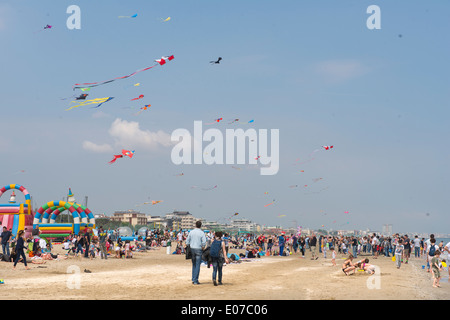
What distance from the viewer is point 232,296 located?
10648 mm

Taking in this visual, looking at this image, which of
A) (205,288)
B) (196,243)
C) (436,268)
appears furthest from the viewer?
(436,268)

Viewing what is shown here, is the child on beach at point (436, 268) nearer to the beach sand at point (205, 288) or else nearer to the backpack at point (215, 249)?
the beach sand at point (205, 288)

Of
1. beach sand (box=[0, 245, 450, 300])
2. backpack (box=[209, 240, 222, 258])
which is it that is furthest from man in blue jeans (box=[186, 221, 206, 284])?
beach sand (box=[0, 245, 450, 300])

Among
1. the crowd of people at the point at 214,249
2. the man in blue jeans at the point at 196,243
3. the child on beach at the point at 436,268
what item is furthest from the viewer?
the child on beach at the point at 436,268

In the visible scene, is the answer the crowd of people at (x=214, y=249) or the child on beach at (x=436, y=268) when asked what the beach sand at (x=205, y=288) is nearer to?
the child on beach at (x=436, y=268)

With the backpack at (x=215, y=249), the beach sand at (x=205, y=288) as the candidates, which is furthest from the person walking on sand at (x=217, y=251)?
the beach sand at (x=205, y=288)

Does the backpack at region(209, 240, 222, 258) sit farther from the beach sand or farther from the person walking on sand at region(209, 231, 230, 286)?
the beach sand

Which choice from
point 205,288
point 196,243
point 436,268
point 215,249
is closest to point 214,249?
point 215,249

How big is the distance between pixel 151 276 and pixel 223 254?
13.9 ft

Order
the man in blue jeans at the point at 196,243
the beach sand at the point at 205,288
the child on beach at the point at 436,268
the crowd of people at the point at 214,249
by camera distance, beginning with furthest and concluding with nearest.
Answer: the child on beach at the point at 436,268, the crowd of people at the point at 214,249, the man in blue jeans at the point at 196,243, the beach sand at the point at 205,288

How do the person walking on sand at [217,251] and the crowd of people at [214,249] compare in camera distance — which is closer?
the person walking on sand at [217,251]

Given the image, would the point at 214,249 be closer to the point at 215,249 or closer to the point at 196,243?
the point at 215,249

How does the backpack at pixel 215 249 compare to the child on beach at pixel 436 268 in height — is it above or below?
above
